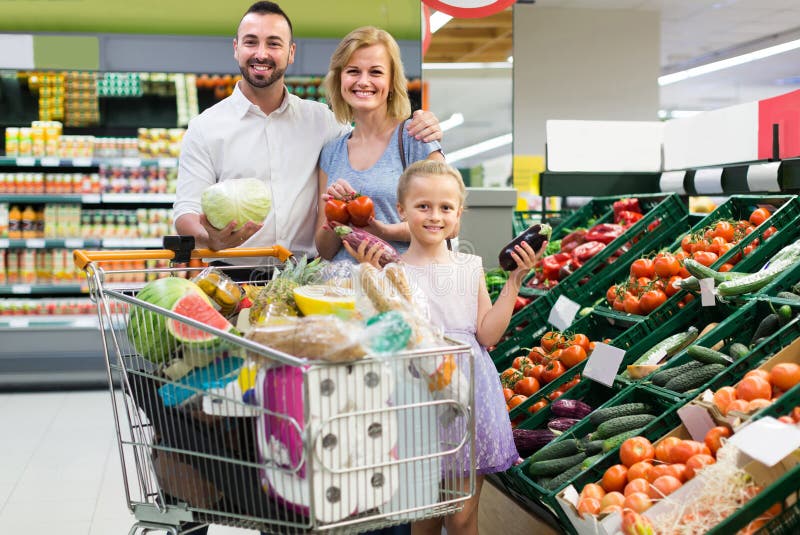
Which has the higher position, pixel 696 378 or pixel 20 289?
pixel 696 378

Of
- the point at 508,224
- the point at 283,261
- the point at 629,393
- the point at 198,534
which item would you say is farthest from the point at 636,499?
the point at 508,224

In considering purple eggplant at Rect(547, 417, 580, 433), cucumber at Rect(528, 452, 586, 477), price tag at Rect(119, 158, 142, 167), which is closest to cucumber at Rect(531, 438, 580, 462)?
cucumber at Rect(528, 452, 586, 477)

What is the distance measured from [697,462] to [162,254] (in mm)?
1352

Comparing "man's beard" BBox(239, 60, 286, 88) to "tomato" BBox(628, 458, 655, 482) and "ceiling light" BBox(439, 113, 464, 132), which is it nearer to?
"tomato" BBox(628, 458, 655, 482)

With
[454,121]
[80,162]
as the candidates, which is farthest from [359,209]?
[454,121]

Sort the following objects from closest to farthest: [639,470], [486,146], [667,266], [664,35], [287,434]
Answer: [287,434], [639,470], [667,266], [486,146], [664,35]

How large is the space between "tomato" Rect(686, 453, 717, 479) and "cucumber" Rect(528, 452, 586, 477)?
509mm

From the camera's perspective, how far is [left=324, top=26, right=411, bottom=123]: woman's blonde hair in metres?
2.30

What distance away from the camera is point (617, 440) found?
2186 millimetres

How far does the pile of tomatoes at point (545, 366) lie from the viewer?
2.93m

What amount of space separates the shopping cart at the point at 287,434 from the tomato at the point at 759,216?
6.11 feet

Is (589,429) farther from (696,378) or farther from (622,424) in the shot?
(696,378)

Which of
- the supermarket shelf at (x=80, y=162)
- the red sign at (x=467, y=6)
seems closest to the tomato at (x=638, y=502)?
the red sign at (x=467, y=6)

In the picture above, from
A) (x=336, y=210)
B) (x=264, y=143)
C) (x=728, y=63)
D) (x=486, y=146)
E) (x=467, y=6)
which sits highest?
(x=728, y=63)
